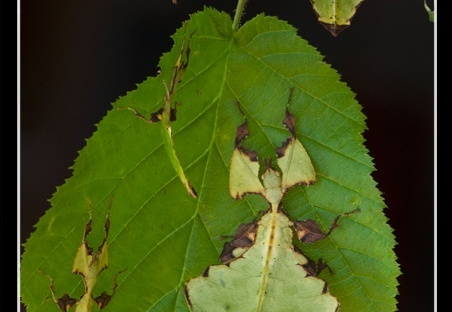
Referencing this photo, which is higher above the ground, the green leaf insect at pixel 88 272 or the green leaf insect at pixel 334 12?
the green leaf insect at pixel 334 12

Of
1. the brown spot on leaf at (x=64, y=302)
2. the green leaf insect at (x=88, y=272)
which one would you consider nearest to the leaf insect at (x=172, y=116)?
the green leaf insect at (x=88, y=272)

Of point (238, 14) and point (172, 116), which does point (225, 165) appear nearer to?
point (172, 116)

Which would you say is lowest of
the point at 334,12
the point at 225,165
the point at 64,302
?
the point at 64,302

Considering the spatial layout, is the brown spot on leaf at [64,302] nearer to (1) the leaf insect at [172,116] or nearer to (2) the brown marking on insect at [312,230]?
(1) the leaf insect at [172,116]

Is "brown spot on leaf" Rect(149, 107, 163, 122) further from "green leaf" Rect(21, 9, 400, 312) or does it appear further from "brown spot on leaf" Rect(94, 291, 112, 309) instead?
"brown spot on leaf" Rect(94, 291, 112, 309)

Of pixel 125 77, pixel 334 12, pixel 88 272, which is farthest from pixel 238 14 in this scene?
pixel 88 272
